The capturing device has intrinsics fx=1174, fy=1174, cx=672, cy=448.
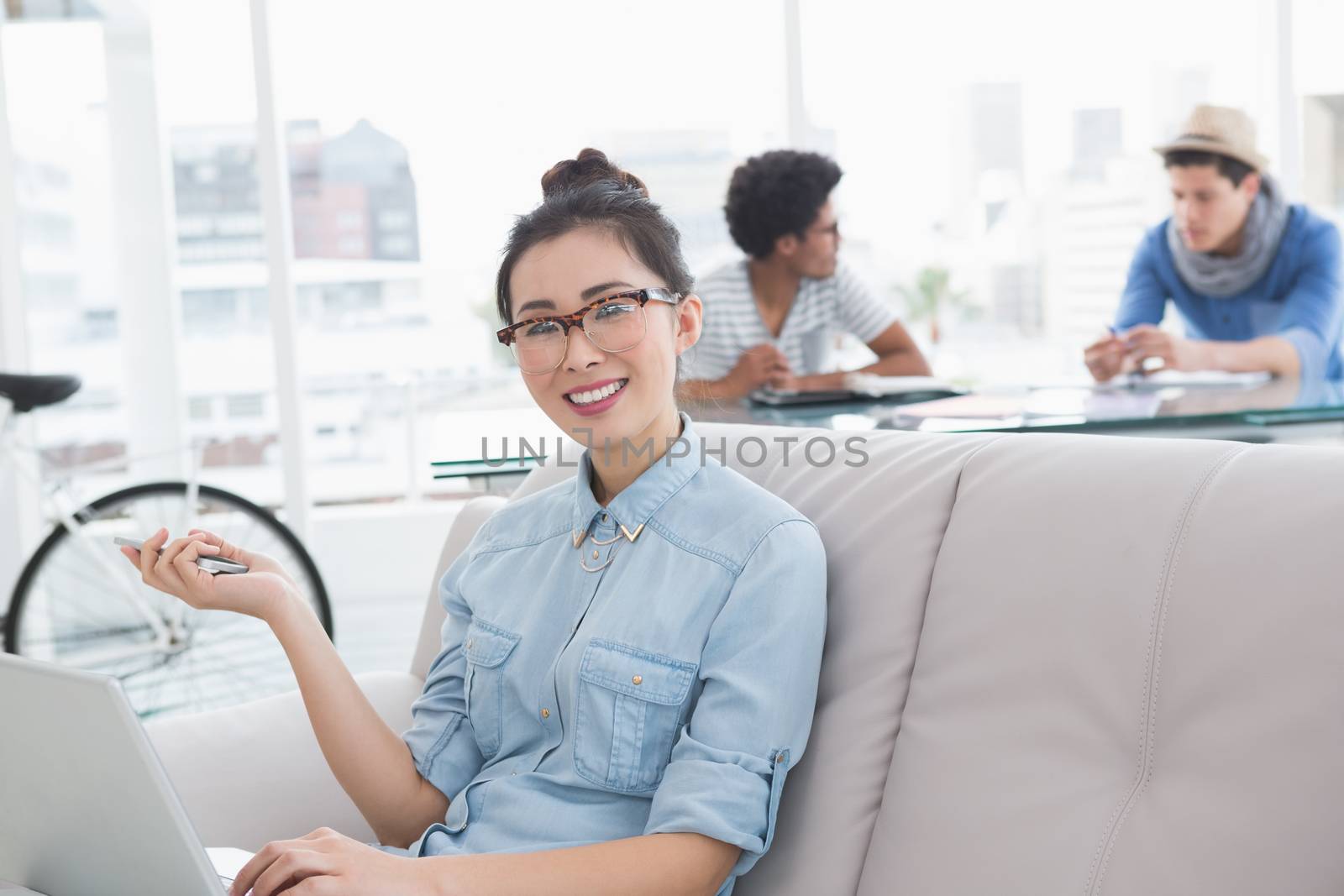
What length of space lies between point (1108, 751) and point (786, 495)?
1.50 ft

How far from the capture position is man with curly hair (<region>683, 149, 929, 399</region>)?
285 cm

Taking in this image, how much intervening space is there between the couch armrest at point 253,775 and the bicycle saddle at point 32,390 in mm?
1898

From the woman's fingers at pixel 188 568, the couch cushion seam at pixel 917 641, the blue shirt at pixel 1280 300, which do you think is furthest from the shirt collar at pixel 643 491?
the blue shirt at pixel 1280 300

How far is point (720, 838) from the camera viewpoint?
3.18 ft

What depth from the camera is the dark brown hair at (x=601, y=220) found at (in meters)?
1.20

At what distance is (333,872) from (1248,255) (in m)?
2.78

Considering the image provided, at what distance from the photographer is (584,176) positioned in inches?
50.2

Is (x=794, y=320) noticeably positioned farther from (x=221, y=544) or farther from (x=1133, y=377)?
(x=221, y=544)

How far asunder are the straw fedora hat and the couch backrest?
2124mm

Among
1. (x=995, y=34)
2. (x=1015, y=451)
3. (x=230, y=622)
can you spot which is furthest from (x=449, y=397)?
(x=1015, y=451)

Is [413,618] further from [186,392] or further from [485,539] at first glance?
[485,539]

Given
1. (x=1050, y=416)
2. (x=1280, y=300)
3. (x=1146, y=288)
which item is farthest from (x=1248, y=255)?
(x=1050, y=416)

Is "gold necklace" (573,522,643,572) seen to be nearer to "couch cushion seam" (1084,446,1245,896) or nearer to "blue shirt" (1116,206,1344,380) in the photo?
"couch cushion seam" (1084,446,1245,896)

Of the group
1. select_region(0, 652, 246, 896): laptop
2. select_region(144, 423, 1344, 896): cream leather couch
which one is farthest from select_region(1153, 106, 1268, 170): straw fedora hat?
select_region(0, 652, 246, 896): laptop
